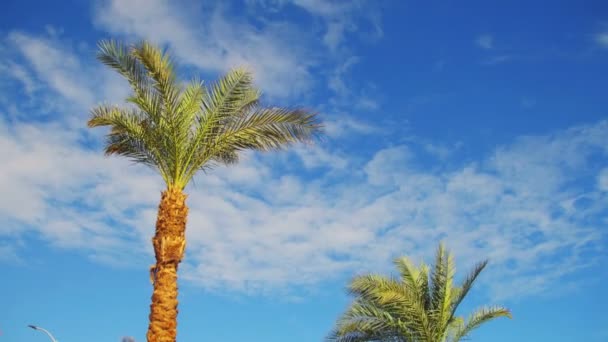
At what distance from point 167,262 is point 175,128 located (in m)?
3.06

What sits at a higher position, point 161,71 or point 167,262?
point 161,71

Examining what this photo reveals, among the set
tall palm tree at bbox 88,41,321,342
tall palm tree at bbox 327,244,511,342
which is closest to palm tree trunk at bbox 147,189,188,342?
tall palm tree at bbox 88,41,321,342

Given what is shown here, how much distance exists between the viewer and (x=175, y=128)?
1348 centimetres

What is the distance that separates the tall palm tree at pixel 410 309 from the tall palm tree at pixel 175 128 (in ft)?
24.9

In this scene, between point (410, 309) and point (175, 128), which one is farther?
point (410, 309)

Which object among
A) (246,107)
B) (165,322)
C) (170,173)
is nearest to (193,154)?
(170,173)

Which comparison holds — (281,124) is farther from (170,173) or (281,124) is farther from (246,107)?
(170,173)

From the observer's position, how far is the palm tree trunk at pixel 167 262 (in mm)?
11938

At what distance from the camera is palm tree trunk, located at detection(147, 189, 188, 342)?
11938 millimetres

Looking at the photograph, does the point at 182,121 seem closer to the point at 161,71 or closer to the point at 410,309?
the point at 161,71

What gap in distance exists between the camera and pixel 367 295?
2008cm

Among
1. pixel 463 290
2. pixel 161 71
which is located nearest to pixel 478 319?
pixel 463 290

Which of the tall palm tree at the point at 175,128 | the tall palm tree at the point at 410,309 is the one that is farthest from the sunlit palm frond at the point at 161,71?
the tall palm tree at the point at 410,309

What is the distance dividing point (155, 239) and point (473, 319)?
1168cm
